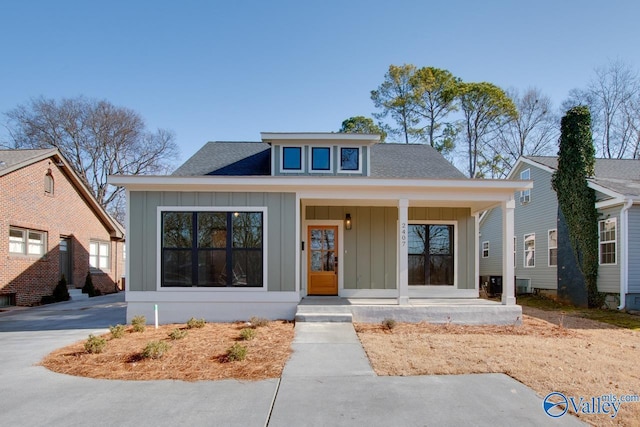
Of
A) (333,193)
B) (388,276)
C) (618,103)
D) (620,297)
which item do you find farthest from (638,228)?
(618,103)

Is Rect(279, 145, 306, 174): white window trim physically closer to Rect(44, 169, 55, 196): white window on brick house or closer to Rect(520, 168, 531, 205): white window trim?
Rect(44, 169, 55, 196): white window on brick house

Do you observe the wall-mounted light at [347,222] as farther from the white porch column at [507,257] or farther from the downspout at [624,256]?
the downspout at [624,256]

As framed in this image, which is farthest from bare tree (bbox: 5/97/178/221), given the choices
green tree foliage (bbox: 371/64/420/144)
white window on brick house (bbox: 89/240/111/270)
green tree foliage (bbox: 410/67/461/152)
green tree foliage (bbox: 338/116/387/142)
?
green tree foliage (bbox: 410/67/461/152)

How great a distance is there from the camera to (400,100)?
967 inches

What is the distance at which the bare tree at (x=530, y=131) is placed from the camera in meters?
24.4

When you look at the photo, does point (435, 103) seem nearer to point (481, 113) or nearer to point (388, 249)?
point (481, 113)

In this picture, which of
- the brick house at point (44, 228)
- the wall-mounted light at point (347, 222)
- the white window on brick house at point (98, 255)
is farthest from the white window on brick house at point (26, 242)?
the wall-mounted light at point (347, 222)

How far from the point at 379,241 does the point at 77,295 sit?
12.7 meters

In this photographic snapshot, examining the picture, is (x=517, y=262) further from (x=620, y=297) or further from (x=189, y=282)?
(x=189, y=282)

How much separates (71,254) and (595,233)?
19.5m

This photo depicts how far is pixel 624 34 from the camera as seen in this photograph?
11.3 m

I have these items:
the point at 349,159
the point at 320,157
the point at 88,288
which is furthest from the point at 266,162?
the point at 88,288

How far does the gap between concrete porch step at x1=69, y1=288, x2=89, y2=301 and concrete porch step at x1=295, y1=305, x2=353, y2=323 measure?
445 inches

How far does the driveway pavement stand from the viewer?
373 centimetres
